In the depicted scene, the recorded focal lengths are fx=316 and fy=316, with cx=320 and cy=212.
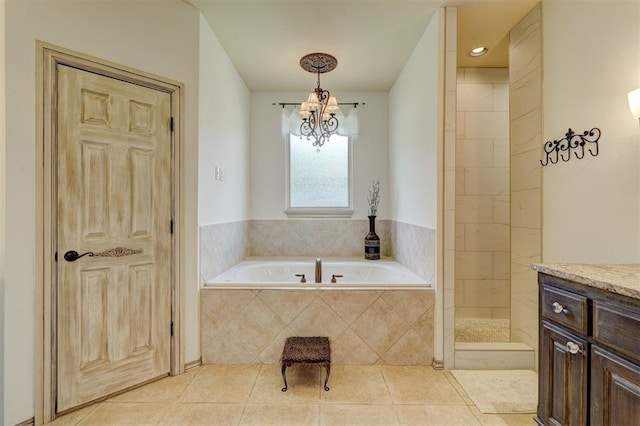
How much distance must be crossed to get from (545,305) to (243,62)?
3025 millimetres

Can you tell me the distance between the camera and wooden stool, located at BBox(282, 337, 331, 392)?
2018 mm

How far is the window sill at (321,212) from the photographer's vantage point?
3.78 m

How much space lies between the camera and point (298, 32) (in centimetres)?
254

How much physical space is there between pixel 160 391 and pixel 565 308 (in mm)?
2274

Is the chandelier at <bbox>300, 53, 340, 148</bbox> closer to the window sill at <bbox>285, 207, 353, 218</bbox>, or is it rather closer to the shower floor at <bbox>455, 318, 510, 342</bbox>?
the window sill at <bbox>285, 207, 353, 218</bbox>

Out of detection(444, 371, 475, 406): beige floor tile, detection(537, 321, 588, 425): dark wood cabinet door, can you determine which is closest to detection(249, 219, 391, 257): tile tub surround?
detection(444, 371, 475, 406): beige floor tile

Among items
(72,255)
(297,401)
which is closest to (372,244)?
(297,401)

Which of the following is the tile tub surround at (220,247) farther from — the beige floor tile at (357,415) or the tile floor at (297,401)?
the beige floor tile at (357,415)

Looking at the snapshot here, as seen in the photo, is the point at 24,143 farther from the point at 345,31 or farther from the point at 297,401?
the point at 345,31

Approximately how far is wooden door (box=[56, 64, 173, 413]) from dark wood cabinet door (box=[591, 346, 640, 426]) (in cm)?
231

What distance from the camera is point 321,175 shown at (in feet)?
12.6

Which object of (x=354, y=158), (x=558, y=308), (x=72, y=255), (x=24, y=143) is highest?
(x=354, y=158)

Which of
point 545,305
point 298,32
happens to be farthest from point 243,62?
point 545,305

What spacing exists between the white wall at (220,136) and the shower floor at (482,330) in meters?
2.32
